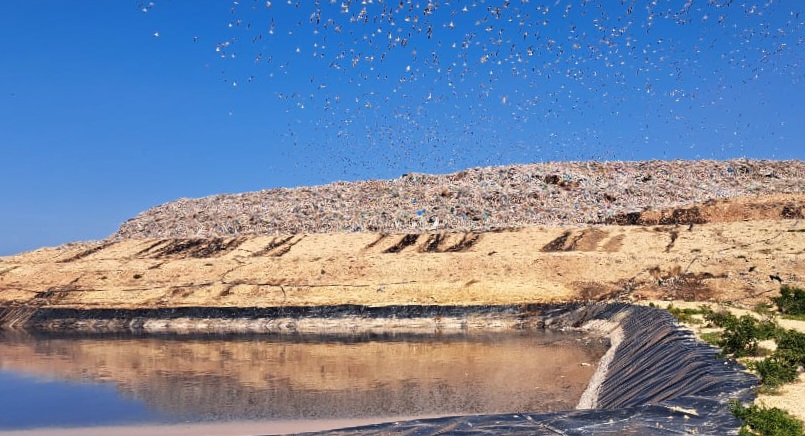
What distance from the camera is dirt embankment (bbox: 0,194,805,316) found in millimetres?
33031

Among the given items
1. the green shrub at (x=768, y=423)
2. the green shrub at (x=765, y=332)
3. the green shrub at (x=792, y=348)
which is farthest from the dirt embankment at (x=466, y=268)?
the green shrub at (x=768, y=423)

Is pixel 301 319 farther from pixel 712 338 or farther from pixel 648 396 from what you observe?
pixel 648 396

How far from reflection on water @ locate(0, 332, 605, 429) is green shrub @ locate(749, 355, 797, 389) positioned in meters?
5.72

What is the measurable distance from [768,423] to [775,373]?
8.97 feet

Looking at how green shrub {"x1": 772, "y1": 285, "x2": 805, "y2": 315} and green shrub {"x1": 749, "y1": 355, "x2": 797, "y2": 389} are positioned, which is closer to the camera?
green shrub {"x1": 749, "y1": 355, "x2": 797, "y2": 389}

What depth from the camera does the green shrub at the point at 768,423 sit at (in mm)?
7328

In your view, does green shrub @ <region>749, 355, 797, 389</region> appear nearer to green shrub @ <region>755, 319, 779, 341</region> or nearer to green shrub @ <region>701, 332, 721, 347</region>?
green shrub @ <region>755, 319, 779, 341</region>

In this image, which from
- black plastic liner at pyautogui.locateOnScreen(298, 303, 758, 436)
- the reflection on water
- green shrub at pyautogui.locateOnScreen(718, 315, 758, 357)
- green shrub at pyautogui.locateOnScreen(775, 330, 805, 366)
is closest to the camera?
black plastic liner at pyautogui.locateOnScreen(298, 303, 758, 436)

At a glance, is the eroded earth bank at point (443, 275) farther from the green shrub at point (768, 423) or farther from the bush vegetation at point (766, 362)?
the green shrub at point (768, 423)

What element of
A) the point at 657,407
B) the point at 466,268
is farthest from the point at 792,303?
the point at 466,268

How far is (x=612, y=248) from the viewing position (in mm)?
39344

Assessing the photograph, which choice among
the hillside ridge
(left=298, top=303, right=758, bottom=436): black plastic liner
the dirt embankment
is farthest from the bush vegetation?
the hillside ridge

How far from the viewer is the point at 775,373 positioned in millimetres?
9812

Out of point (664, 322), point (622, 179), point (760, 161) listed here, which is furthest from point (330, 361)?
point (760, 161)
